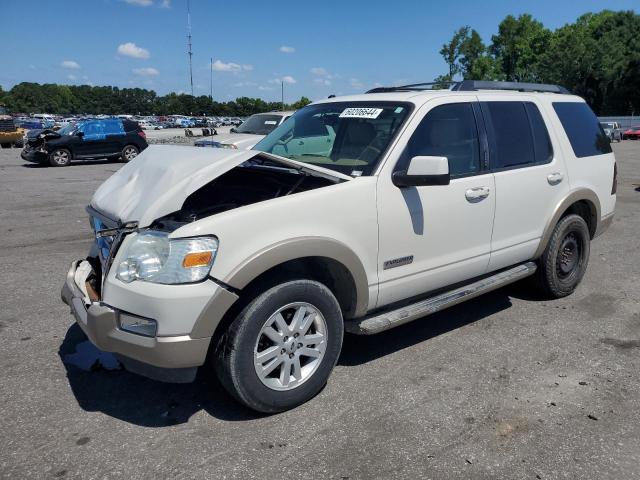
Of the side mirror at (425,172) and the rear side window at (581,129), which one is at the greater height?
the rear side window at (581,129)

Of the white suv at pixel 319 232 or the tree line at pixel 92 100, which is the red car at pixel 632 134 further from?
the tree line at pixel 92 100

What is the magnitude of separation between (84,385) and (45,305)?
5.84 feet

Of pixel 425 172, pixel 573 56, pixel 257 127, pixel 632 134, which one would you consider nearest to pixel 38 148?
pixel 257 127

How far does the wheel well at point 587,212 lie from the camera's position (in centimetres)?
523

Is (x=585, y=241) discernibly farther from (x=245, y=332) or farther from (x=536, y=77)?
(x=536, y=77)

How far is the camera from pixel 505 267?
4633 millimetres

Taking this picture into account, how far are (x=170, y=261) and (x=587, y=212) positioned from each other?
431 cm

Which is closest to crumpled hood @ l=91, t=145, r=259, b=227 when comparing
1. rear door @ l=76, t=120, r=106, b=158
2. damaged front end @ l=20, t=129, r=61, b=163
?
damaged front end @ l=20, t=129, r=61, b=163

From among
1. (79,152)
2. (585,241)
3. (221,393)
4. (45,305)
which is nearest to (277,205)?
(221,393)

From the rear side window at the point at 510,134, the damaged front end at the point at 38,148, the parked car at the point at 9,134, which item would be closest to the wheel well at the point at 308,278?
the rear side window at the point at 510,134

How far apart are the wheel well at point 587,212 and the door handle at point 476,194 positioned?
1530 mm

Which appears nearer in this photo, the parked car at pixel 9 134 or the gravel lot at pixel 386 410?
the gravel lot at pixel 386 410

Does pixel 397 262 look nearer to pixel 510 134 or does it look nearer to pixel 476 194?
pixel 476 194

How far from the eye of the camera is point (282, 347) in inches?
123
